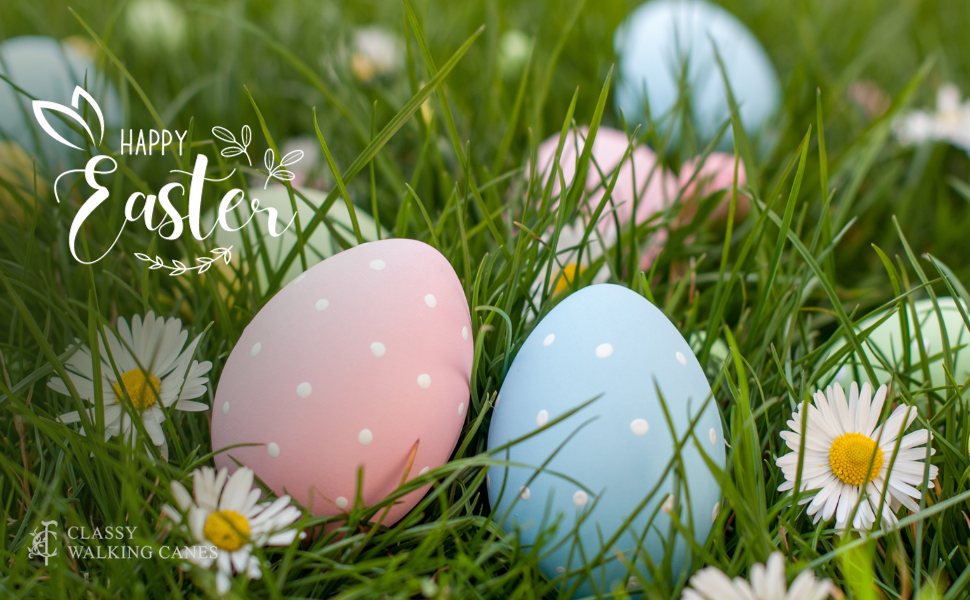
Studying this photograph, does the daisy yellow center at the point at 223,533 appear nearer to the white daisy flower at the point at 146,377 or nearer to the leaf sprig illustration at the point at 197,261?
the white daisy flower at the point at 146,377

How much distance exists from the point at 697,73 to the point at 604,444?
0.82 m

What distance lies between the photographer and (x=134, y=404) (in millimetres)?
507

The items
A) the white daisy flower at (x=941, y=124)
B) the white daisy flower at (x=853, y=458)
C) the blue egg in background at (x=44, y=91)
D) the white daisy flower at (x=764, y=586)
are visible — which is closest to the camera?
the white daisy flower at (x=764, y=586)

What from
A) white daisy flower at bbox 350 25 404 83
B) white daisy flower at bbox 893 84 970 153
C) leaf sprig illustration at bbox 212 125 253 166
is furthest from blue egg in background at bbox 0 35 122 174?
white daisy flower at bbox 893 84 970 153

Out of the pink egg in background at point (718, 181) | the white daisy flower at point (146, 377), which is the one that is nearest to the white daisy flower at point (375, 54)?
the pink egg in background at point (718, 181)

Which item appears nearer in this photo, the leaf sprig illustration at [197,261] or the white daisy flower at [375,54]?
the leaf sprig illustration at [197,261]

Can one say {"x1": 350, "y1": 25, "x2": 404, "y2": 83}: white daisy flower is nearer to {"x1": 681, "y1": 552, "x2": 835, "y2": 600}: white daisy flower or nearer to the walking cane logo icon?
the walking cane logo icon

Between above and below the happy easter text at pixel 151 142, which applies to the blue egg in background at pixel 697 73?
above

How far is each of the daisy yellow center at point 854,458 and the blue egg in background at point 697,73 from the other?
2.09ft

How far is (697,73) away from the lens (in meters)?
1.05

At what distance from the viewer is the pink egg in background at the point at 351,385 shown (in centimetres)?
45

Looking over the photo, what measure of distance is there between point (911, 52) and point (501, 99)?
1.03 meters

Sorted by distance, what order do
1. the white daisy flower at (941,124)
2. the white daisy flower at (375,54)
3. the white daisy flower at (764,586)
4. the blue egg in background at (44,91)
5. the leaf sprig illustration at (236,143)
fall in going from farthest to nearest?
1. the white daisy flower at (375,54)
2. the white daisy flower at (941,124)
3. the blue egg in background at (44,91)
4. the leaf sprig illustration at (236,143)
5. the white daisy flower at (764,586)

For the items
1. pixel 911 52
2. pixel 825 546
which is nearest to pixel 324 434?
pixel 825 546
